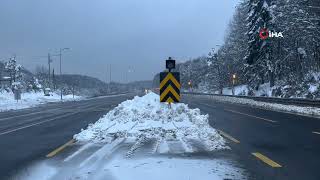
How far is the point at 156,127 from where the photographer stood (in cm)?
1630

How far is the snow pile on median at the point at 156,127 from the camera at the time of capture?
45.9 ft

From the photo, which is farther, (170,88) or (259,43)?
(259,43)

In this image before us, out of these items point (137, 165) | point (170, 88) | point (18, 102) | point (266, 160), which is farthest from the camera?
point (18, 102)

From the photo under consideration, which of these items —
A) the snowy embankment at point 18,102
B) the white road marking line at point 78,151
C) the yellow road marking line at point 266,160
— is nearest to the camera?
the yellow road marking line at point 266,160

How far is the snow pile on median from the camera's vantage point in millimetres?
13977

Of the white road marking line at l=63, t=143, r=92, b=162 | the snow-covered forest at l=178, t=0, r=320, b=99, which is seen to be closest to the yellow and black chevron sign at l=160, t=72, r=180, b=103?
the white road marking line at l=63, t=143, r=92, b=162

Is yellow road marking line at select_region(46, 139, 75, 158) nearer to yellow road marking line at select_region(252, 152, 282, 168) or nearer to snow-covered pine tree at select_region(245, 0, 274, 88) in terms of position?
yellow road marking line at select_region(252, 152, 282, 168)

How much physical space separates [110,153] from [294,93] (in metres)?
46.0

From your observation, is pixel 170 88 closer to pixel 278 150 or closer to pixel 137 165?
pixel 278 150

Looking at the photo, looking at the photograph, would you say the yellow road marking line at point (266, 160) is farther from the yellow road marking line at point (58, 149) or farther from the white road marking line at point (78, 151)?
the yellow road marking line at point (58, 149)

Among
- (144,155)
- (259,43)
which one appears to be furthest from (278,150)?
(259,43)

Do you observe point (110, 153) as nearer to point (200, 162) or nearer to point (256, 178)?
point (200, 162)

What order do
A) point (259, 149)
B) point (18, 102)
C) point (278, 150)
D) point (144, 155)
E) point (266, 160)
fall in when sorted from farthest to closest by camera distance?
point (18, 102)
point (259, 149)
point (278, 150)
point (144, 155)
point (266, 160)

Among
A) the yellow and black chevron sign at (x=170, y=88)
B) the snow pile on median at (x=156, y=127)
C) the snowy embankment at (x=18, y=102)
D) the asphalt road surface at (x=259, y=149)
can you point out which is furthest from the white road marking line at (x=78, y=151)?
the snowy embankment at (x=18, y=102)
